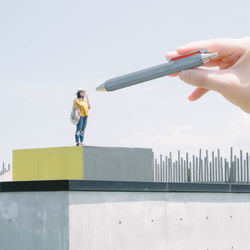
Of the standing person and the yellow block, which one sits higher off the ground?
the standing person

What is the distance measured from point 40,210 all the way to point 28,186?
54 centimetres

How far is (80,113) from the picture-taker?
13367 millimetres

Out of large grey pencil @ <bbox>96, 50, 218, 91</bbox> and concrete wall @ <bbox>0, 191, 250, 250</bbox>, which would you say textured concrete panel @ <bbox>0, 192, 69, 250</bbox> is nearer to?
concrete wall @ <bbox>0, 191, 250, 250</bbox>

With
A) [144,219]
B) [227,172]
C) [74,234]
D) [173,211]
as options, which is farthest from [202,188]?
[227,172]

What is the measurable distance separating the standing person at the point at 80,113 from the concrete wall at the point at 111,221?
10.8 ft

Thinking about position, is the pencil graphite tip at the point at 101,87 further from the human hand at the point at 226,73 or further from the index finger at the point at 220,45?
the index finger at the point at 220,45

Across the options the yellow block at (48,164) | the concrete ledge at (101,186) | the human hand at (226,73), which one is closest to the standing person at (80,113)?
the yellow block at (48,164)

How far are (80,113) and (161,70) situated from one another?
1057 centimetres

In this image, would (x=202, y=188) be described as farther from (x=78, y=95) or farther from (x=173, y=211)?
(x=78, y=95)

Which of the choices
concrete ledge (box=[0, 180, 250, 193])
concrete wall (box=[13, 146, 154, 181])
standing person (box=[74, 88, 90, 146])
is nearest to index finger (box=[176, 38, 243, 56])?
concrete ledge (box=[0, 180, 250, 193])

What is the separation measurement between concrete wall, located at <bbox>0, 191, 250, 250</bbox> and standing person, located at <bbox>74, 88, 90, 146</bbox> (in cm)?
330

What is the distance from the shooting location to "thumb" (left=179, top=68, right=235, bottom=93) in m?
3.13

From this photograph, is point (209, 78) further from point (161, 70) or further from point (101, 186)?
point (101, 186)

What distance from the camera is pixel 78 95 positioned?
1342 cm
